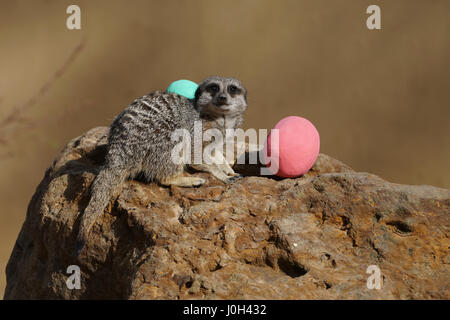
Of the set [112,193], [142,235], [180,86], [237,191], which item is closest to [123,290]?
[142,235]

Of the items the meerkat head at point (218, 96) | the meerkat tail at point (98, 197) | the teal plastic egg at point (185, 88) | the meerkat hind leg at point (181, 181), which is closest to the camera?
the meerkat tail at point (98, 197)

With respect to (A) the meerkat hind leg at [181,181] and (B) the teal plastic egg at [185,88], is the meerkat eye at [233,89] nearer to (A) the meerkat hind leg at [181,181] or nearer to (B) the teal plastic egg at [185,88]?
(B) the teal plastic egg at [185,88]

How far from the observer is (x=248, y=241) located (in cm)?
214

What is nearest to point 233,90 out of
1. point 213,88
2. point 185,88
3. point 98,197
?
point 213,88

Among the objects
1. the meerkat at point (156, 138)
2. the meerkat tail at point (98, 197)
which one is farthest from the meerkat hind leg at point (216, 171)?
the meerkat tail at point (98, 197)

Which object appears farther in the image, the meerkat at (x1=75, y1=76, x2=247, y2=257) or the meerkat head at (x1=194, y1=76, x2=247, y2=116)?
the meerkat head at (x1=194, y1=76, x2=247, y2=116)

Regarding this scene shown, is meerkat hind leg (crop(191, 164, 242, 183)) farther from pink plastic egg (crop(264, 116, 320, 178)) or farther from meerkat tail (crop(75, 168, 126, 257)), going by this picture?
meerkat tail (crop(75, 168, 126, 257))

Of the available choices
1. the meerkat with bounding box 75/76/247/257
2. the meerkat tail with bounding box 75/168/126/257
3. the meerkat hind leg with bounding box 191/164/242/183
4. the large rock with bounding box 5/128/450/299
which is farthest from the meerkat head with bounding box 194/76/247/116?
the meerkat tail with bounding box 75/168/126/257

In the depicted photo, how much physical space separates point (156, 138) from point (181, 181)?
0.28m

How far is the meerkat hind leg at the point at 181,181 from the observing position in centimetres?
265

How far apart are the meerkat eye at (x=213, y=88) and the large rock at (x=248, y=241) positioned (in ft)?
1.92

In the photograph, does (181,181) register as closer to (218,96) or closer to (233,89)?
(218,96)

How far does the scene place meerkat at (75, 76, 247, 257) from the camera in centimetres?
248

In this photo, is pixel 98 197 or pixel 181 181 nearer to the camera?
pixel 98 197
